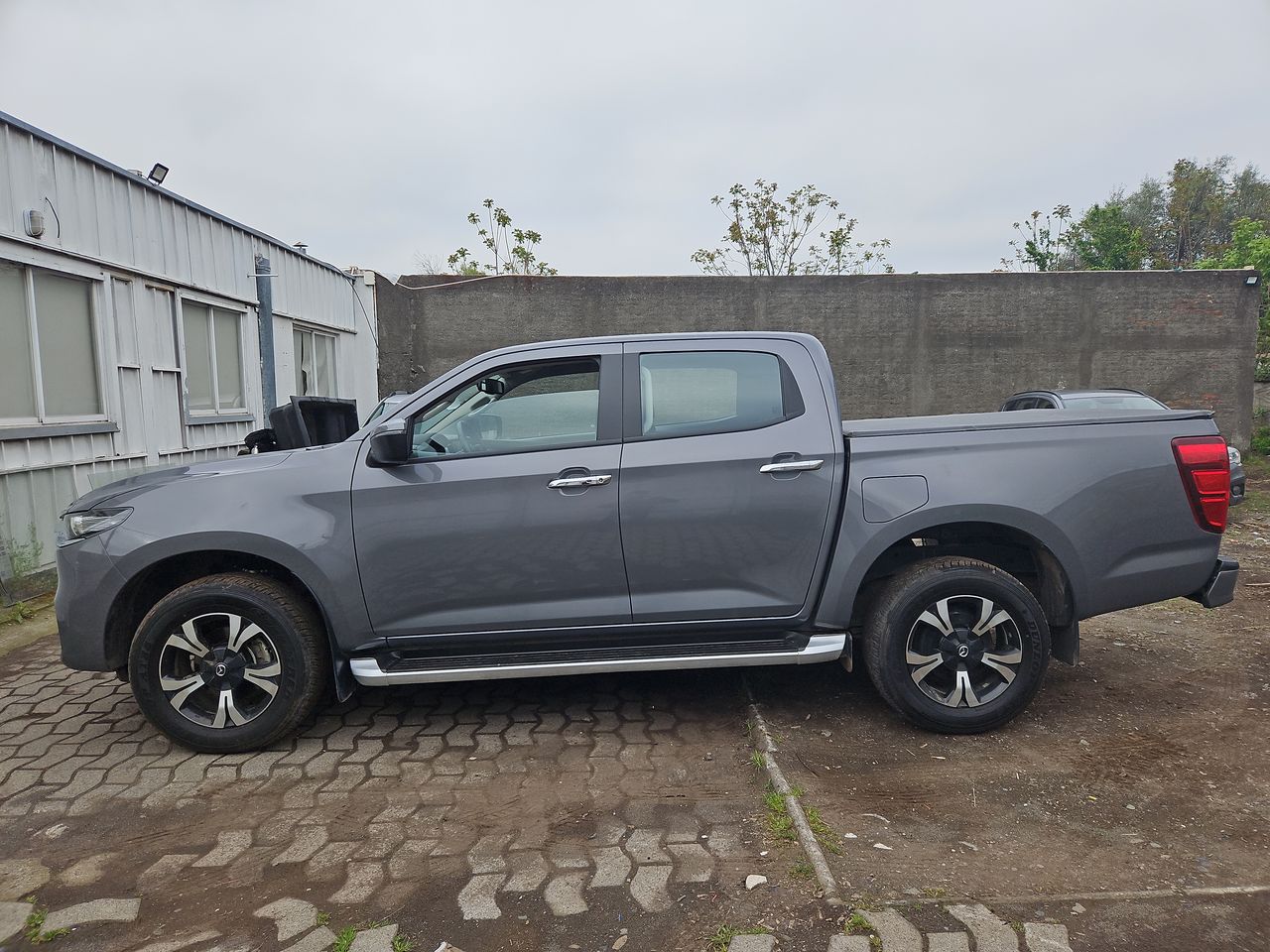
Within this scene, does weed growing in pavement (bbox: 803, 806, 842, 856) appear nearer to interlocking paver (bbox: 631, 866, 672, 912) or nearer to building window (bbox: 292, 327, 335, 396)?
interlocking paver (bbox: 631, 866, 672, 912)

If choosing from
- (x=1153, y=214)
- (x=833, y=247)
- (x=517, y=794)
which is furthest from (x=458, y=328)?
(x=1153, y=214)

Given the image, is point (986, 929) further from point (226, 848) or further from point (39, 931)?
point (39, 931)

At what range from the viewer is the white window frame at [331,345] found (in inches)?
426

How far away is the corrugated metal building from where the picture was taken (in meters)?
6.23

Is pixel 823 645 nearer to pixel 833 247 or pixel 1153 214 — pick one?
pixel 833 247

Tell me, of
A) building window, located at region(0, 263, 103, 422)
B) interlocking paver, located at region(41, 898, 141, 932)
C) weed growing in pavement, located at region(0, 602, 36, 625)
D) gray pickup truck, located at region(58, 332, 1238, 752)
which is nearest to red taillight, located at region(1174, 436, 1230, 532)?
gray pickup truck, located at region(58, 332, 1238, 752)

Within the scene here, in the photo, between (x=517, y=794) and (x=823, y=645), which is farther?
(x=823, y=645)

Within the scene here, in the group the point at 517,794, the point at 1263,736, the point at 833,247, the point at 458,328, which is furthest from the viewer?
the point at 833,247

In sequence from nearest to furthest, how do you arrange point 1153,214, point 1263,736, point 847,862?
point 847,862
point 1263,736
point 1153,214

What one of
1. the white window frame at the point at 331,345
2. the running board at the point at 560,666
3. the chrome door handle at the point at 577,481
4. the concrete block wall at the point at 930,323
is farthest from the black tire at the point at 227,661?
the concrete block wall at the point at 930,323

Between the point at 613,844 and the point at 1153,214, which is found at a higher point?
the point at 1153,214

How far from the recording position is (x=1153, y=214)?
33.5m

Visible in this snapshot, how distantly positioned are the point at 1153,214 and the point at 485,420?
128 feet

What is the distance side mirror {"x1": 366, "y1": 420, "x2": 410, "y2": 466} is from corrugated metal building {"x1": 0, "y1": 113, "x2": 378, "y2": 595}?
14.6 ft
